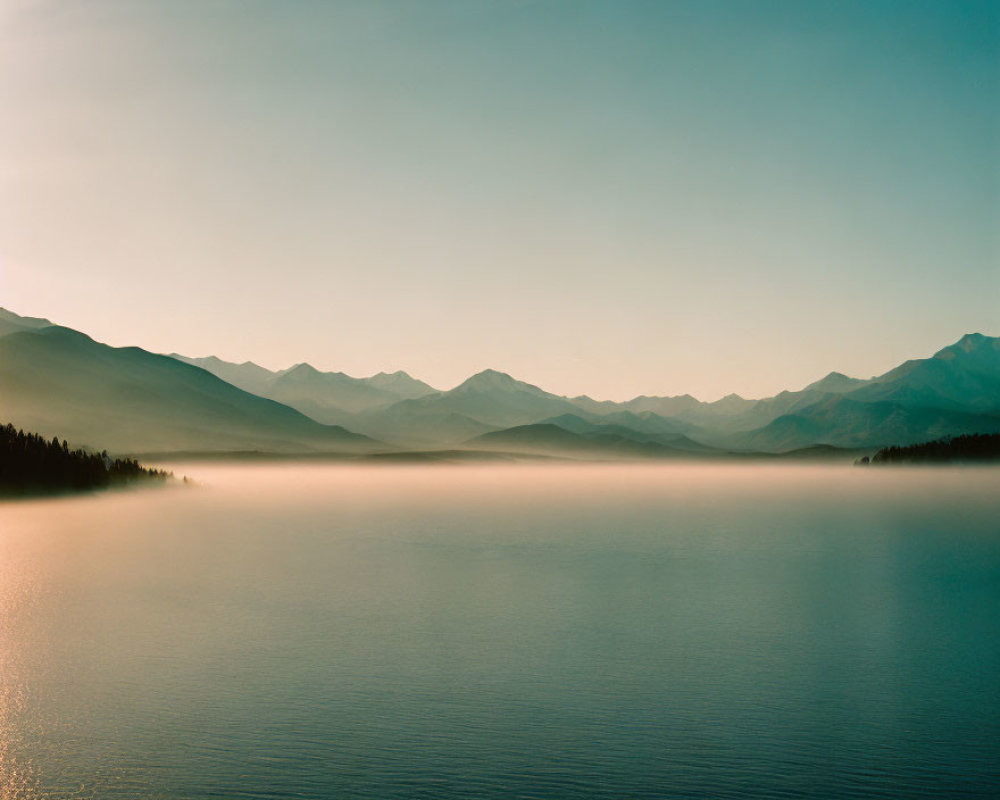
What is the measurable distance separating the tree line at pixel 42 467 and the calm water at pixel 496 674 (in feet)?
171

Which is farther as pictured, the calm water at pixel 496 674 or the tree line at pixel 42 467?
the tree line at pixel 42 467

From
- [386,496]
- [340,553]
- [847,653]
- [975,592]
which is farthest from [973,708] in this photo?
[386,496]

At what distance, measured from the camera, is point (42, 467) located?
95.5 meters

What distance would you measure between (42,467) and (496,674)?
9190 cm

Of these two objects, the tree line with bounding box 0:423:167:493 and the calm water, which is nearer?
the calm water

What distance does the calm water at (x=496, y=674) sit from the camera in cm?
1442

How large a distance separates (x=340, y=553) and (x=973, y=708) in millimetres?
34148

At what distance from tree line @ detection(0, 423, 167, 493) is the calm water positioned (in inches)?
2048

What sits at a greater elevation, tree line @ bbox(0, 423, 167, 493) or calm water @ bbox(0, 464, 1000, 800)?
tree line @ bbox(0, 423, 167, 493)

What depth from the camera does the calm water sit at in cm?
1442

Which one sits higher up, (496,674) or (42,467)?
(42,467)

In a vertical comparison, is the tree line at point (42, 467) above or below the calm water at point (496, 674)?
above

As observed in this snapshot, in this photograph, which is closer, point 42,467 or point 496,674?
point 496,674

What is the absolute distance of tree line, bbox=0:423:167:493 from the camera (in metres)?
90.8
